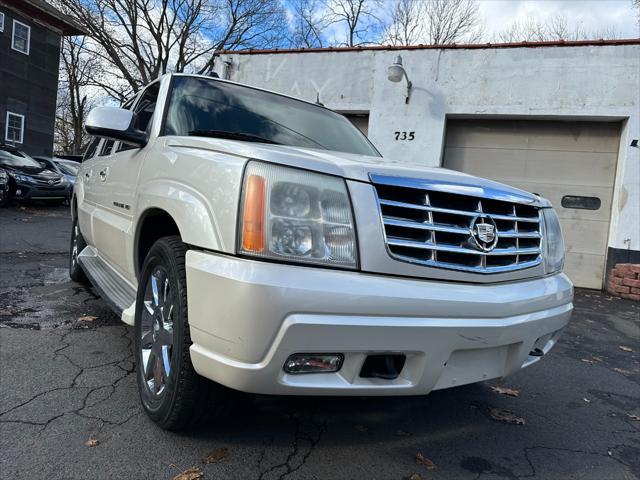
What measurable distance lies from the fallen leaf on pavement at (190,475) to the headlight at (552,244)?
1895 mm

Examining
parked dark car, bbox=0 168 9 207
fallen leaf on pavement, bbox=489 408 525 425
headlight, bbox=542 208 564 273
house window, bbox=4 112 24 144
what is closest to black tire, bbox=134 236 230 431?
fallen leaf on pavement, bbox=489 408 525 425

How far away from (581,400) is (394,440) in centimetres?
Answer: 158

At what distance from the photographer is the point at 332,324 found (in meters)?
1.65

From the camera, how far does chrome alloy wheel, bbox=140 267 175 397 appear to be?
2174mm

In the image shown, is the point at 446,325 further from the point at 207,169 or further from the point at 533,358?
the point at 207,169

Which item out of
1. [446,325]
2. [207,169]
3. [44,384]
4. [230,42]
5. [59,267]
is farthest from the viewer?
[230,42]

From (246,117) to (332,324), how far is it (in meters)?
1.75

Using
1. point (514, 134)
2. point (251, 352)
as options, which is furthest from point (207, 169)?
point (514, 134)

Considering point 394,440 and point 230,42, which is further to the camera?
point 230,42

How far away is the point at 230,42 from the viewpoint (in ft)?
95.1

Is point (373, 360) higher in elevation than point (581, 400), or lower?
higher

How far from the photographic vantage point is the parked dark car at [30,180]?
1273cm

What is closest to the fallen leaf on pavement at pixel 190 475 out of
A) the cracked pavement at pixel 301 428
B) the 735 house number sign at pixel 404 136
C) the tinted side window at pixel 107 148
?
the cracked pavement at pixel 301 428

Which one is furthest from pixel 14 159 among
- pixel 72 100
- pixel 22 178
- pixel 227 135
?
pixel 72 100
